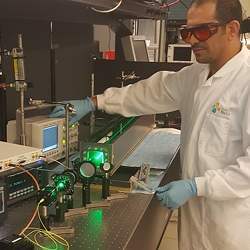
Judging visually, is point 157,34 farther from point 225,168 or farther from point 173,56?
point 225,168

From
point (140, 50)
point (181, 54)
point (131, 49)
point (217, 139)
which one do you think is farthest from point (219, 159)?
point (181, 54)

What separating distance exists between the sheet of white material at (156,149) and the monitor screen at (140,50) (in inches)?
27.9

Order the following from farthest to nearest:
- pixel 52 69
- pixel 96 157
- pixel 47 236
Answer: pixel 52 69 → pixel 96 157 → pixel 47 236

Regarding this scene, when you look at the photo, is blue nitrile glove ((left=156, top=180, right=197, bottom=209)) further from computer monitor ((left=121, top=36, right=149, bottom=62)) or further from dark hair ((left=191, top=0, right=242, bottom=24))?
computer monitor ((left=121, top=36, right=149, bottom=62))

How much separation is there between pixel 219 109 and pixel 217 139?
12 cm

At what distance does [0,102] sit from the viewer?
1702 millimetres

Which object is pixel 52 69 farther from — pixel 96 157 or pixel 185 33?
pixel 185 33

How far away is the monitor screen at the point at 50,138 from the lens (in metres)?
1.66

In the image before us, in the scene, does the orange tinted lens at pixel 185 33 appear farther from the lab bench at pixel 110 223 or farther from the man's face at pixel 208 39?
the lab bench at pixel 110 223

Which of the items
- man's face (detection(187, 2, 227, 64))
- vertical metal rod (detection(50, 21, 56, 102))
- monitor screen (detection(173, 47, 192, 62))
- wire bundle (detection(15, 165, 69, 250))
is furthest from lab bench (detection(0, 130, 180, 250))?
monitor screen (detection(173, 47, 192, 62))

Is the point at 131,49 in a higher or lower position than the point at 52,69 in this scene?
higher

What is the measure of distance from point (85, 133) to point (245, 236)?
0.95 meters

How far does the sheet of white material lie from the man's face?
0.61 m

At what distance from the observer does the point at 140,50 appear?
3.19 meters
